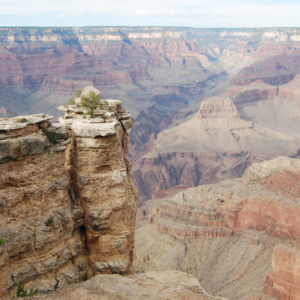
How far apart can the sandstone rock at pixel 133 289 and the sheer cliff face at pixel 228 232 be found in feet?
79.3

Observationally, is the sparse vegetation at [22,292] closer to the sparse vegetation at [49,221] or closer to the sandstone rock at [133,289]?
the sandstone rock at [133,289]

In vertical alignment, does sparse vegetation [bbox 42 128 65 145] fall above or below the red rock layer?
above

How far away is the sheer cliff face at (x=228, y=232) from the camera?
→ 44.2m

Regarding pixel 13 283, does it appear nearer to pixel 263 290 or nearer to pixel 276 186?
pixel 263 290

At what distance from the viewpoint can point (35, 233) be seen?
15.6m

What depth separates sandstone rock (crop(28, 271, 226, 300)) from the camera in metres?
14.3

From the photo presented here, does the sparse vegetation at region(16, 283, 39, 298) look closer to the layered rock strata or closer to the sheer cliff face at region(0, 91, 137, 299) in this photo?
the sheer cliff face at region(0, 91, 137, 299)

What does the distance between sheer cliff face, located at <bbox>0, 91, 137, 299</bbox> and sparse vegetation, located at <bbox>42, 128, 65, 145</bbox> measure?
0.04 m

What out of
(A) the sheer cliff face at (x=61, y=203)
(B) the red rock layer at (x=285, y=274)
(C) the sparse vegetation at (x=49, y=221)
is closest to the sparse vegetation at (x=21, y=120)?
(A) the sheer cliff face at (x=61, y=203)

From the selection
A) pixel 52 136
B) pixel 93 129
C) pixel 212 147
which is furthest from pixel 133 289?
pixel 212 147

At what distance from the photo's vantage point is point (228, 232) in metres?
51.5

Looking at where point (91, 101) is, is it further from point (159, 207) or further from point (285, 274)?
point (159, 207)

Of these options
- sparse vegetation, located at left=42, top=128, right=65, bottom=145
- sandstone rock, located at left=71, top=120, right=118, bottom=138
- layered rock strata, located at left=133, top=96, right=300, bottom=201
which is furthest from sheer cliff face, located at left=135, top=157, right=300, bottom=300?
layered rock strata, located at left=133, top=96, right=300, bottom=201

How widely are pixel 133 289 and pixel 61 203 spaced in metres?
4.47
